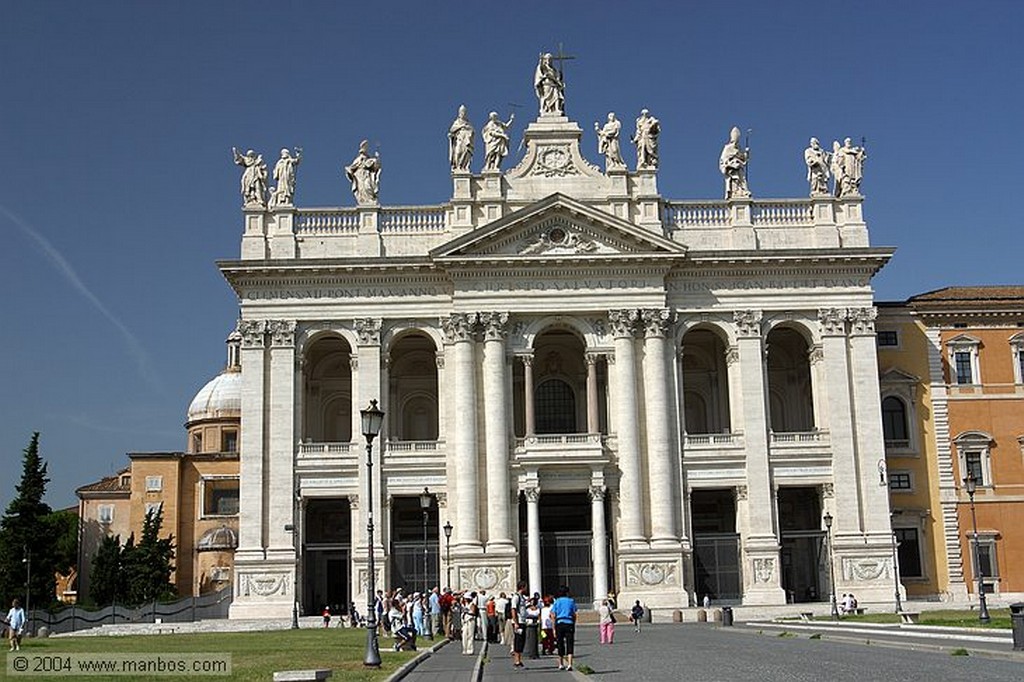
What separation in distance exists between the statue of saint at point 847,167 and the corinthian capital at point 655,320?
10.8 m

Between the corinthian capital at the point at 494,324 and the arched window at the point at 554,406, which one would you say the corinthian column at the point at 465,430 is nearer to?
the corinthian capital at the point at 494,324

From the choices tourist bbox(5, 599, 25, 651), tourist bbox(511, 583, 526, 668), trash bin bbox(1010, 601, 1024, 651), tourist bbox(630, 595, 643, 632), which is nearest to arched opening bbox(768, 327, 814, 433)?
tourist bbox(630, 595, 643, 632)

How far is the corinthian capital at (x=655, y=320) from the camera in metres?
59.5

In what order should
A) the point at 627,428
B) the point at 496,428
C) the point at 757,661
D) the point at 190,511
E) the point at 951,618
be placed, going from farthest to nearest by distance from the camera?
the point at 190,511 < the point at 627,428 < the point at 496,428 < the point at 951,618 < the point at 757,661

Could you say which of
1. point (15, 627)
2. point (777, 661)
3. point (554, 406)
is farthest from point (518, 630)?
point (554, 406)

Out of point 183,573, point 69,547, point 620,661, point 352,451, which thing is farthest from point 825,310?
point 69,547

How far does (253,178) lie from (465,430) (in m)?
15.7

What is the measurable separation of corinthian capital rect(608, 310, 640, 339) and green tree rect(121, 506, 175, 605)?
100 feet

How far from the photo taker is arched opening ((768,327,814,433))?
2552 inches

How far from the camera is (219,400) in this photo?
95.5 meters

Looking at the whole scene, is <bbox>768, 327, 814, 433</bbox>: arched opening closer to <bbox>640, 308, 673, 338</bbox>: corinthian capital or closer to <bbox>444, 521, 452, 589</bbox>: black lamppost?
<bbox>640, 308, 673, 338</bbox>: corinthian capital

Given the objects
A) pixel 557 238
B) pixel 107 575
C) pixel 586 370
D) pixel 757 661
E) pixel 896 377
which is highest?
pixel 557 238

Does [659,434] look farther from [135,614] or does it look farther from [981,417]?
[135,614]

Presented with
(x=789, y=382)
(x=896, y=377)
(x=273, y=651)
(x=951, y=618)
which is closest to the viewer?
(x=273, y=651)
